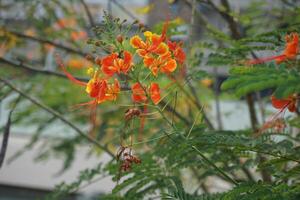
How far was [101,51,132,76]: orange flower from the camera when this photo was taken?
3.46 ft

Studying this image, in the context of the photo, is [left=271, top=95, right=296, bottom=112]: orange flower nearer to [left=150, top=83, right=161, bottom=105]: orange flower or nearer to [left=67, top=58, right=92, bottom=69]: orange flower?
[left=150, top=83, right=161, bottom=105]: orange flower

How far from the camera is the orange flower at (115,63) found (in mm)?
1055

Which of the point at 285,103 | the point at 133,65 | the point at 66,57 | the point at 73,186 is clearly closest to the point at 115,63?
the point at 133,65

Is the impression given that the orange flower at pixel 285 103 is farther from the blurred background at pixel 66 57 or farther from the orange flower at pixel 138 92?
the blurred background at pixel 66 57

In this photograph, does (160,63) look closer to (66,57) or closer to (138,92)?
(138,92)

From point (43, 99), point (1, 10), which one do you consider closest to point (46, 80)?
point (43, 99)

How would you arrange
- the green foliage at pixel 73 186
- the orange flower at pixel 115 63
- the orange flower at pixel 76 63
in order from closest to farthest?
1. the orange flower at pixel 115 63
2. the green foliage at pixel 73 186
3. the orange flower at pixel 76 63

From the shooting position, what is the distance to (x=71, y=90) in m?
3.38

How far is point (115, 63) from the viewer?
1.05 metres

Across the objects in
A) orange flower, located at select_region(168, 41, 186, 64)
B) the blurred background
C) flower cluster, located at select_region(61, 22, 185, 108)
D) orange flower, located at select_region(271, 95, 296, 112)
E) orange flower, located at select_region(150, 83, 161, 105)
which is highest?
the blurred background

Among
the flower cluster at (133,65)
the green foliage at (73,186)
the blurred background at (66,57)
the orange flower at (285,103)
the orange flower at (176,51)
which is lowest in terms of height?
the green foliage at (73,186)

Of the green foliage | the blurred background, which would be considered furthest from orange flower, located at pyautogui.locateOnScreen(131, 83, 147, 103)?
the green foliage

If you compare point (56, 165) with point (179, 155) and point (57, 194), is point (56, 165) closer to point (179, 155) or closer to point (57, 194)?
point (57, 194)

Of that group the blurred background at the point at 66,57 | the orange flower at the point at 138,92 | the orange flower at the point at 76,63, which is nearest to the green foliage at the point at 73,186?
the blurred background at the point at 66,57
